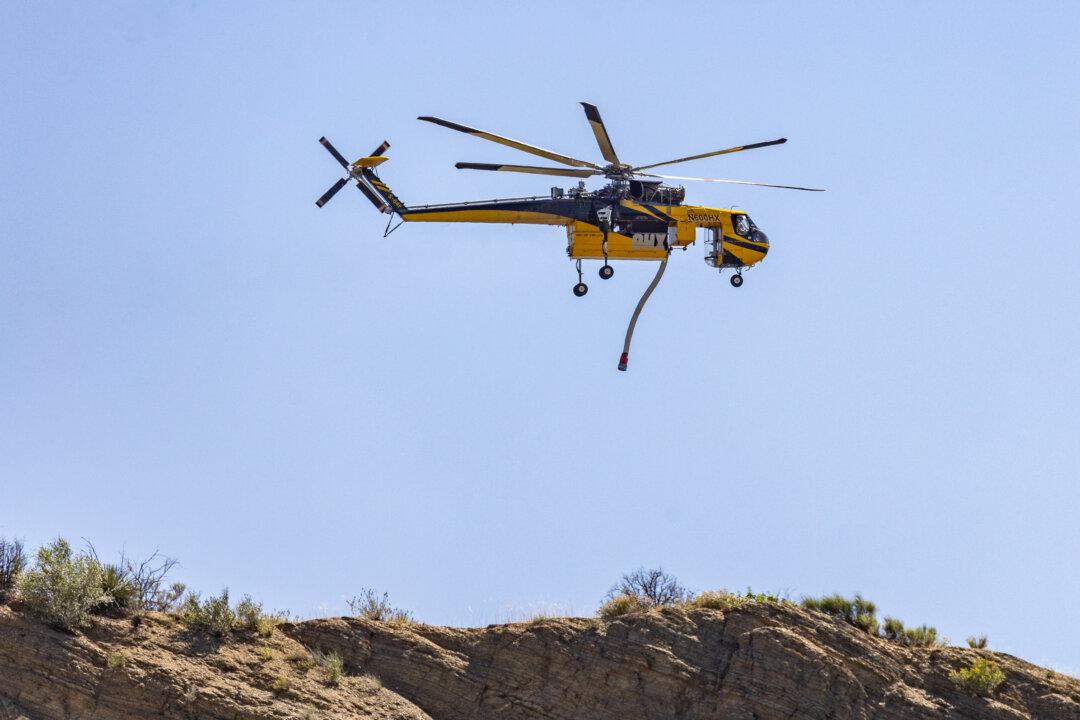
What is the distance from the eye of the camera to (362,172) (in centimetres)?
3391

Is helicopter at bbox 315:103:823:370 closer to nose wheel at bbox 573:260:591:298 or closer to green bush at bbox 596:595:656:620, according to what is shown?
nose wheel at bbox 573:260:591:298

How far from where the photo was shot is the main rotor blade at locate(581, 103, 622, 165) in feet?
104

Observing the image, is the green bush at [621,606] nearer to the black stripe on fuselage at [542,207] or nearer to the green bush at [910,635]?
the green bush at [910,635]

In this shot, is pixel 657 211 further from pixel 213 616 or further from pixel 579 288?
pixel 213 616

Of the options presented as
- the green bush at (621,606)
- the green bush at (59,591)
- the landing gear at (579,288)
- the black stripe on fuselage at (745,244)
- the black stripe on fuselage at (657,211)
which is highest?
the black stripe on fuselage at (745,244)

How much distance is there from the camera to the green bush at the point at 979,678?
79.5ft

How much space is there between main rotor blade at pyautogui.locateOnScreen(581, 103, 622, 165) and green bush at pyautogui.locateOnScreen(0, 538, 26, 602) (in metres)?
15.8

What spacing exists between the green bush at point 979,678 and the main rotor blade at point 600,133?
14958 millimetres

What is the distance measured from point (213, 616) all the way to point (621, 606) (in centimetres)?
730

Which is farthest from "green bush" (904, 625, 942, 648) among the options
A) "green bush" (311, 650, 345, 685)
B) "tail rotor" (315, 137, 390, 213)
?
"tail rotor" (315, 137, 390, 213)

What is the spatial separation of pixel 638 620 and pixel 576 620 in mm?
1118

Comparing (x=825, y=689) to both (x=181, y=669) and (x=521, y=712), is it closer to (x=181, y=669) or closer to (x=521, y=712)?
(x=521, y=712)

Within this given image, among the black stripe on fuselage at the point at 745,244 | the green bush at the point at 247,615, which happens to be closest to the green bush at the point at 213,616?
the green bush at the point at 247,615

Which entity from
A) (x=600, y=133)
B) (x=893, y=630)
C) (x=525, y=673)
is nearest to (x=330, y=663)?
(x=525, y=673)
